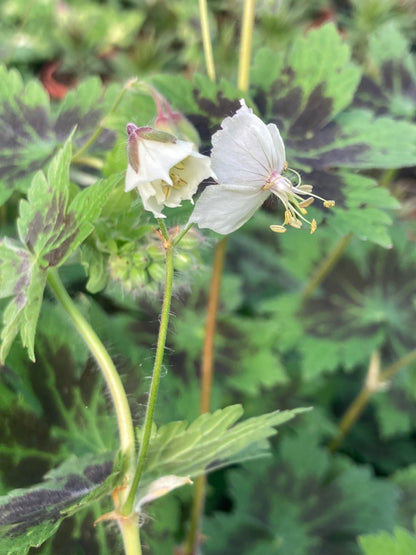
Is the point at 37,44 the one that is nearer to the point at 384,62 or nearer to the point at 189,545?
the point at 384,62

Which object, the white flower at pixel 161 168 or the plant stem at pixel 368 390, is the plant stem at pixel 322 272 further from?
the white flower at pixel 161 168

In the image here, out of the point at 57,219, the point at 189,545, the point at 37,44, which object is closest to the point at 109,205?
the point at 57,219

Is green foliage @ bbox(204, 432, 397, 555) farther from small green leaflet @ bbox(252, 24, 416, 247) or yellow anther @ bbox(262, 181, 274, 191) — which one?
yellow anther @ bbox(262, 181, 274, 191)

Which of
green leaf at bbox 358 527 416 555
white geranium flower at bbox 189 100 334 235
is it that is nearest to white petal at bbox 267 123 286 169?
white geranium flower at bbox 189 100 334 235

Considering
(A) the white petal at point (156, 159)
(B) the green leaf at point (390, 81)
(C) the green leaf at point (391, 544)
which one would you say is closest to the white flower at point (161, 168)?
(A) the white petal at point (156, 159)

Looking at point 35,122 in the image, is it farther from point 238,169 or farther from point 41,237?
point 238,169
